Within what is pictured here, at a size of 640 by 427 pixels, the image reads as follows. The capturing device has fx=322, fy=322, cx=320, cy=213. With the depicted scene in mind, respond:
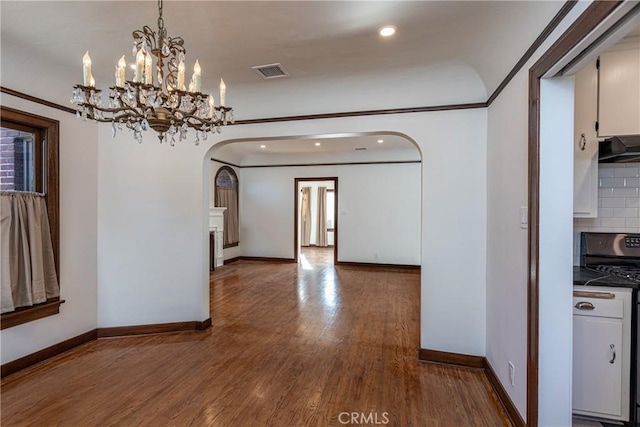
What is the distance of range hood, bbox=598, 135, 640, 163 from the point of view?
2045mm

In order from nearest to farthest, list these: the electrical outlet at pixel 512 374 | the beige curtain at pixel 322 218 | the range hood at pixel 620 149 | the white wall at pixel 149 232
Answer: the range hood at pixel 620 149 < the electrical outlet at pixel 512 374 < the white wall at pixel 149 232 < the beige curtain at pixel 322 218

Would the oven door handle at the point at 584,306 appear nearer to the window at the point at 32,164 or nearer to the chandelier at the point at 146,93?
the chandelier at the point at 146,93

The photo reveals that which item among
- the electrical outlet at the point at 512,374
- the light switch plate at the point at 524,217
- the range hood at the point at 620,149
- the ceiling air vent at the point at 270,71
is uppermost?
the ceiling air vent at the point at 270,71

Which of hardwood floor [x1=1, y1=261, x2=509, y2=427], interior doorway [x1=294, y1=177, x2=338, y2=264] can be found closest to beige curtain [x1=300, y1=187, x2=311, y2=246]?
interior doorway [x1=294, y1=177, x2=338, y2=264]

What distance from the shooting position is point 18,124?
280 centimetres

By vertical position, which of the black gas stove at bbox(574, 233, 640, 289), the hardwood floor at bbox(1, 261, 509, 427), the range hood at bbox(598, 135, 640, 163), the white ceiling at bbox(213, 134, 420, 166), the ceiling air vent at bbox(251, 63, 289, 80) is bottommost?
the hardwood floor at bbox(1, 261, 509, 427)

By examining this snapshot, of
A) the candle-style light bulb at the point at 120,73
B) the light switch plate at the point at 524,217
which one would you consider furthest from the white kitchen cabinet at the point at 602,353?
the candle-style light bulb at the point at 120,73

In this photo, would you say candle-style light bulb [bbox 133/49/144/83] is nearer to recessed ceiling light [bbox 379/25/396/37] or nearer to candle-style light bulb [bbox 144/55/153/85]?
candle-style light bulb [bbox 144/55/153/85]

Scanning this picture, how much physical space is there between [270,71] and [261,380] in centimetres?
264

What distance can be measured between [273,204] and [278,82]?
17.2 feet

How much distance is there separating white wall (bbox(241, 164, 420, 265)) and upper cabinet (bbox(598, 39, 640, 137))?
4.81 m

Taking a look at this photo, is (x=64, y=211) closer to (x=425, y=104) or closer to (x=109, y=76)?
(x=109, y=76)

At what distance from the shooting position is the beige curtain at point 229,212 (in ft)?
24.7

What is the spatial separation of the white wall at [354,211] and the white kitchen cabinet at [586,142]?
4772 mm
